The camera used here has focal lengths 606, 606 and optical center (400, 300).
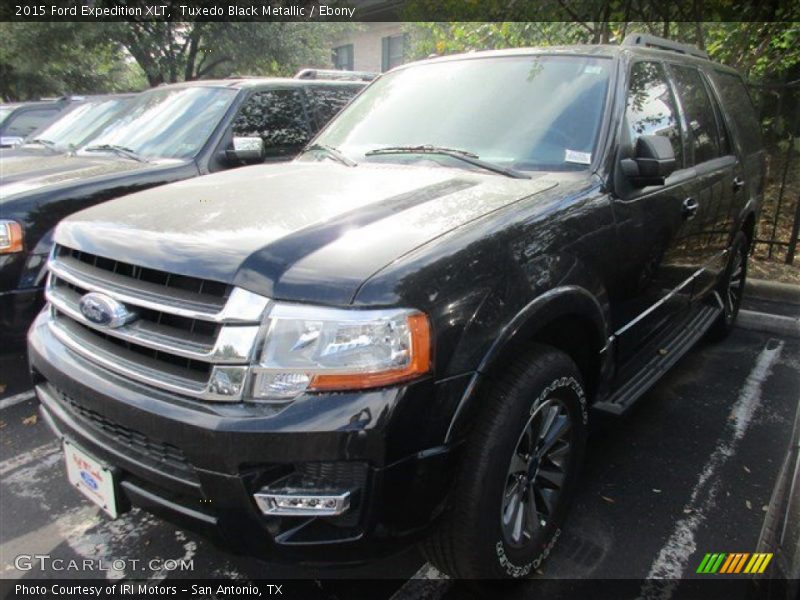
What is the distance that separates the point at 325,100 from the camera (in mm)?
5602

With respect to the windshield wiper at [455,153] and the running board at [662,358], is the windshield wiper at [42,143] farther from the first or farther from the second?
the running board at [662,358]

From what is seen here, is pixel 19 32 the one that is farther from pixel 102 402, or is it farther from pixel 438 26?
pixel 102 402

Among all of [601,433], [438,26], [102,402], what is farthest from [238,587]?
[438,26]

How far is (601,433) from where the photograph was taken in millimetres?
3473

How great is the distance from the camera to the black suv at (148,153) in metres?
3.64

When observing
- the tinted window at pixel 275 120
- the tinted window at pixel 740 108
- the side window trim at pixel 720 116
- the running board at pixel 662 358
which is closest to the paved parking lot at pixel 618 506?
the running board at pixel 662 358

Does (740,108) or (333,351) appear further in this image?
(740,108)

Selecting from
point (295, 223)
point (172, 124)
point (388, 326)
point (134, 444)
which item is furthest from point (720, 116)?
point (172, 124)

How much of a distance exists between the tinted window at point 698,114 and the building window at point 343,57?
17710 mm

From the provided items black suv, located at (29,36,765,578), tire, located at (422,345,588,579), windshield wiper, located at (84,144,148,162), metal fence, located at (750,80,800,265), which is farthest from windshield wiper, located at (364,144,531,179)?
metal fence, located at (750,80,800,265)

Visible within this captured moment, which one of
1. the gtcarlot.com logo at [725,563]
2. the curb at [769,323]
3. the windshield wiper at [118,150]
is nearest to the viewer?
the gtcarlot.com logo at [725,563]

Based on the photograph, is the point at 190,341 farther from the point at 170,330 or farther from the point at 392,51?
the point at 392,51

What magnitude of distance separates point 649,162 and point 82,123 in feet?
19.4

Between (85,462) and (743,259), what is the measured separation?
4.72 metres
